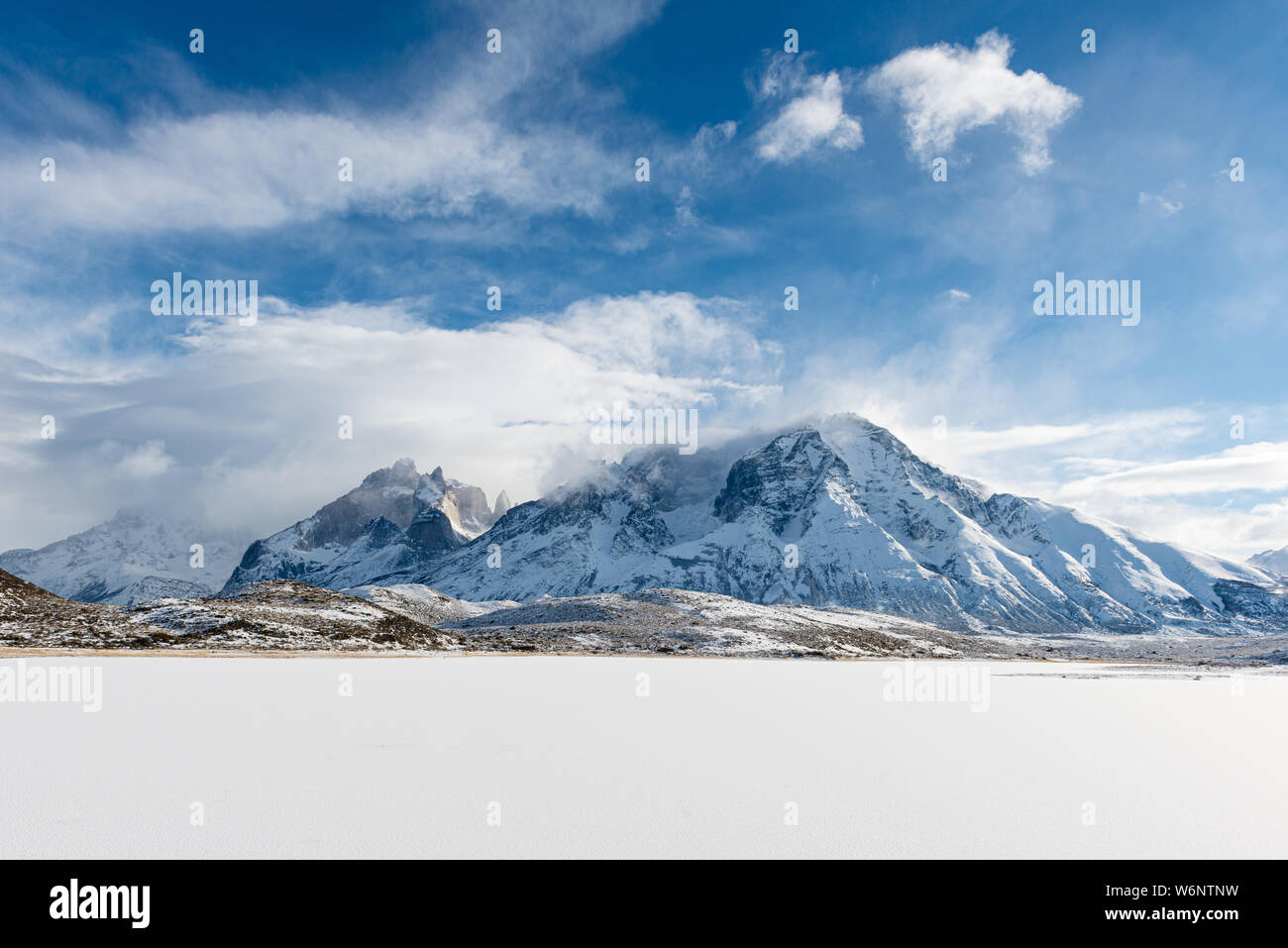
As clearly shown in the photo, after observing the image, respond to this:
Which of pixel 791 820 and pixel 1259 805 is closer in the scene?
pixel 791 820

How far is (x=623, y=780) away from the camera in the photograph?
58.1 feet

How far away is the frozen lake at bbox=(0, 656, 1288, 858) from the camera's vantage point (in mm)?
13086

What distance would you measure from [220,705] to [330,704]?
4.00 m

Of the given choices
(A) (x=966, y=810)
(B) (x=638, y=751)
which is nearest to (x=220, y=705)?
(B) (x=638, y=751)

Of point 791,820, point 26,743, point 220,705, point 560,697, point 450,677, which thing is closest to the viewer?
point 791,820

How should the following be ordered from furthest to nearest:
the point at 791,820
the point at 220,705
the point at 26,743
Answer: the point at 220,705 → the point at 26,743 → the point at 791,820

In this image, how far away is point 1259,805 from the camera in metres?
16.2

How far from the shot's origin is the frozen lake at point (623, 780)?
42.9ft

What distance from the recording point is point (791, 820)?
14336 mm
